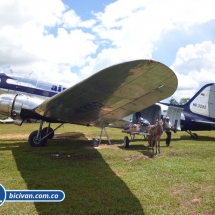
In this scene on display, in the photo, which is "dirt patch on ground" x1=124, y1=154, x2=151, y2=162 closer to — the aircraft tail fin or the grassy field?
the grassy field

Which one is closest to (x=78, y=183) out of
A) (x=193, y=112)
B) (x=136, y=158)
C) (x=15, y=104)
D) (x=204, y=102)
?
Answer: (x=136, y=158)

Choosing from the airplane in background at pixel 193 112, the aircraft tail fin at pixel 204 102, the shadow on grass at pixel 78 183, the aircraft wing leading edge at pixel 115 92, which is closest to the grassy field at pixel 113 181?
the shadow on grass at pixel 78 183

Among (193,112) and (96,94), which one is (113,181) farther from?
(193,112)

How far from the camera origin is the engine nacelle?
9477 millimetres

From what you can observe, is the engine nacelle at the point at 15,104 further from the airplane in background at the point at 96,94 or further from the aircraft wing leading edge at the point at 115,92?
the aircraft wing leading edge at the point at 115,92

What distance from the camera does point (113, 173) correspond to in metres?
6.19

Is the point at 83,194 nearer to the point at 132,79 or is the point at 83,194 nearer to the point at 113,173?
the point at 113,173

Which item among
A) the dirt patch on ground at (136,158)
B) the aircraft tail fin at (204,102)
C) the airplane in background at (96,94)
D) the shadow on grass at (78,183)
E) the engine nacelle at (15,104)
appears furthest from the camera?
the aircraft tail fin at (204,102)

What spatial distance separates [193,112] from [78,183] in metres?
12.5

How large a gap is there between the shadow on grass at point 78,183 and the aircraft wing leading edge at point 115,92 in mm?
1769

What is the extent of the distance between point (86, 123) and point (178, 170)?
5938 mm

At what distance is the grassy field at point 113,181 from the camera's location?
13.1ft

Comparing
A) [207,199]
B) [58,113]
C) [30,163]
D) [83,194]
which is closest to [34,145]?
[58,113]

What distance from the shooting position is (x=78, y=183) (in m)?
5.21
